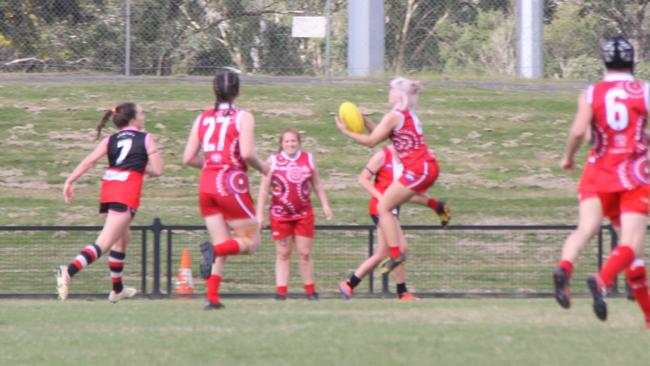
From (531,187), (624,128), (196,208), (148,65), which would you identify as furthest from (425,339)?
(148,65)

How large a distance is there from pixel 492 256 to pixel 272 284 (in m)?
2.98

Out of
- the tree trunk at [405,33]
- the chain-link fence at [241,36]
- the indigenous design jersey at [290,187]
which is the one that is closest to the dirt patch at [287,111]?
the chain-link fence at [241,36]

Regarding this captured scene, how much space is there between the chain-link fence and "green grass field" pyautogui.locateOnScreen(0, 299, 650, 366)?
60.3ft

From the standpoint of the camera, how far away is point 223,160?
11055mm

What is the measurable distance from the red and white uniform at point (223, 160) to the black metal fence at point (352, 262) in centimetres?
651

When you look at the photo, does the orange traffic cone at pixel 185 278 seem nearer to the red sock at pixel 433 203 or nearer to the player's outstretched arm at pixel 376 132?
the red sock at pixel 433 203

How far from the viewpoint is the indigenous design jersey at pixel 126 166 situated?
12453 mm

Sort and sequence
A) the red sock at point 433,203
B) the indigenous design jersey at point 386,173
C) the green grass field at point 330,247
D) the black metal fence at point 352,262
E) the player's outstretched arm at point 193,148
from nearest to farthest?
1. the green grass field at point 330,247
2. the player's outstretched arm at point 193,148
3. the red sock at point 433,203
4. the indigenous design jersey at point 386,173
5. the black metal fence at point 352,262

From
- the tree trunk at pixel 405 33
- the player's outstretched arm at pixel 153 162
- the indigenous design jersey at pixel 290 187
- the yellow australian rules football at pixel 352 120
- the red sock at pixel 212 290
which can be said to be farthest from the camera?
the tree trunk at pixel 405 33

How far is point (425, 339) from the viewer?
8680 mm

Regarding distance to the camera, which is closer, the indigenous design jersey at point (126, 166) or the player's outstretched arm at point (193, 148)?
the player's outstretched arm at point (193, 148)

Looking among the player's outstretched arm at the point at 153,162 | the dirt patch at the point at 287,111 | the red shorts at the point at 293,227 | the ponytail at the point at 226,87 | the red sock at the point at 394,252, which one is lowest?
the red sock at the point at 394,252

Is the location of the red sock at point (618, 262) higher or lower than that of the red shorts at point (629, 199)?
lower

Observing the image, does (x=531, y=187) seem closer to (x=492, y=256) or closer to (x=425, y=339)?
(x=492, y=256)
